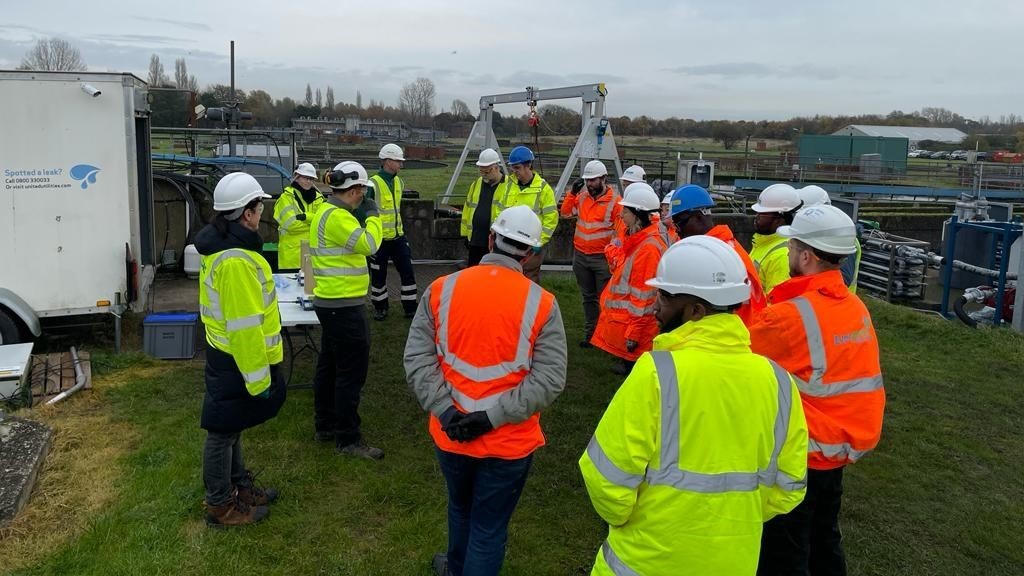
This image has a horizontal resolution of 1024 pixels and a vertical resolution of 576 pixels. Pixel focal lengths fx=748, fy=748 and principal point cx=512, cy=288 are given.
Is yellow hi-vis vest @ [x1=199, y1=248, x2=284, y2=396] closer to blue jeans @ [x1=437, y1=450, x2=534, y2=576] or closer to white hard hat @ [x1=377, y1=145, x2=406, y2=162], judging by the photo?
blue jeans @ [x1=437, y1=450, x2=534, y2=576]

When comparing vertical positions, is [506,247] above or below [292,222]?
above

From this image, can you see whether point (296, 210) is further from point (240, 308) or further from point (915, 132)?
point (915, 132)

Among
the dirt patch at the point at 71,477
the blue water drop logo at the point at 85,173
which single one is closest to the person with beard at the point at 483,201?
the blue water drop logo at the point at 85,173

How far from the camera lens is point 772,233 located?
173 inches

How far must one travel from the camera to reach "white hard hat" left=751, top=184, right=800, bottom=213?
431 cm

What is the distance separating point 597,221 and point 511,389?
179 inches

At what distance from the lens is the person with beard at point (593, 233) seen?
739cm

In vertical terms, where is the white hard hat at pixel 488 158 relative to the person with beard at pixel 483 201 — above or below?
above

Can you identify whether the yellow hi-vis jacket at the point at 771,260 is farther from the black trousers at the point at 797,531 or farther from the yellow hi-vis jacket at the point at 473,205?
the yellow hi-vis jacket at the point at 473,205

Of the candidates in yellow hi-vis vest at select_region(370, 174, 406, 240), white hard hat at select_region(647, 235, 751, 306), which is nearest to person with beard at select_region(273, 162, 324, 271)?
yellow hi-vis vest at select_region(370, 174, 406, 240)

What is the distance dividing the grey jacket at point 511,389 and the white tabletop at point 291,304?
2248mm

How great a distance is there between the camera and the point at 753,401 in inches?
84.0

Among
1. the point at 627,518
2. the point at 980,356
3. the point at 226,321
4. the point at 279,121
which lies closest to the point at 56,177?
the point at 226,321

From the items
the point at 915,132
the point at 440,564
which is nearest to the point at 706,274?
the point at 440,564
